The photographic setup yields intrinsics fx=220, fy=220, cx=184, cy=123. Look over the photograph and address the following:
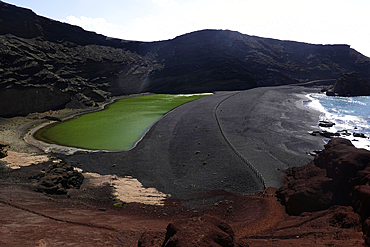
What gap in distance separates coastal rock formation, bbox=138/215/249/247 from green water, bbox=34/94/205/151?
24.0 m

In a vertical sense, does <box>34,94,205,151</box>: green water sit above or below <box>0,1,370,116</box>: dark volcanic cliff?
below

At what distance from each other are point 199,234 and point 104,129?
121 feet

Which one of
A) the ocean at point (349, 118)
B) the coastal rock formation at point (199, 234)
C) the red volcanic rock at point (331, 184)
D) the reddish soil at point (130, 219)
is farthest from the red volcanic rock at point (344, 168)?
the ocean at point (349, 118)

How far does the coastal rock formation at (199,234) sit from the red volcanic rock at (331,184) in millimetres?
7705

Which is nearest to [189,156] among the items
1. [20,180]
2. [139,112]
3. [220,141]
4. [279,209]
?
[220,141]

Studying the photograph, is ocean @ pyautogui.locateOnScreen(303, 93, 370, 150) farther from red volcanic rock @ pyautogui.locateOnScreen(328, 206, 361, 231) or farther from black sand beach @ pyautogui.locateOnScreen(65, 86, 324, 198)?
red volcanic rock @ pyautogui.locateOnScreen(328, 206, 361, 231)

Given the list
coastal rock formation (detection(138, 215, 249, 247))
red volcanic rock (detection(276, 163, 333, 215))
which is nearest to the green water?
red volcanic rock (detection(276, 163, 333, 215))

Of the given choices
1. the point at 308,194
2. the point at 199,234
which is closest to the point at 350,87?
the point at 308,194

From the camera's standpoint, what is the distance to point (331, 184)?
13828 millimetres

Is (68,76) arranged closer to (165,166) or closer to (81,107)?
(81,107)

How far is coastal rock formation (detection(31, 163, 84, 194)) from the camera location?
17141mm

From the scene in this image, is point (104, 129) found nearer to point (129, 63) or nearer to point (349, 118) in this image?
point (349, 118)

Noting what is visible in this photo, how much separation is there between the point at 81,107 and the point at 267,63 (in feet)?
278

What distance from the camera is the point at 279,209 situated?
48.7 feet
